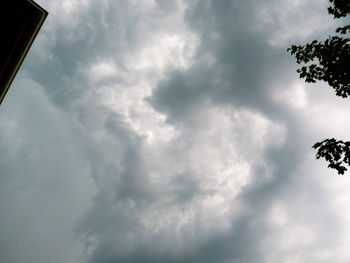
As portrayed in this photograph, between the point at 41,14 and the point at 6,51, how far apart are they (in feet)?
8.51

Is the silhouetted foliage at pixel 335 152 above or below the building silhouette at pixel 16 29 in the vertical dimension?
below

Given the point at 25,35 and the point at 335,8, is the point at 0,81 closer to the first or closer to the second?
the point at 25,35

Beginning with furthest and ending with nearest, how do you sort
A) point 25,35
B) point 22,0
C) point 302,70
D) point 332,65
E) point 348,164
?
point 25,35, point 22,0, point 302,70, point 332,65, point 348,164

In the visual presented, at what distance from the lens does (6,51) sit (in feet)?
47.5

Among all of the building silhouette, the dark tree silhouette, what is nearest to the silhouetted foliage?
the dark tree silhouette

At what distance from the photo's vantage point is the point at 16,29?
14234 mm

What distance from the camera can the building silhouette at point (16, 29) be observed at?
13742mm

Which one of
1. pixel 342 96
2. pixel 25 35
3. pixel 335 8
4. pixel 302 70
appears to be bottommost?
pixel 342 96

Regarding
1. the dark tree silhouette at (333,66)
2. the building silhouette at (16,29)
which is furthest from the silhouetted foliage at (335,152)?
the building silhouette at (16,29)

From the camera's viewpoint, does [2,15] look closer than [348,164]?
No

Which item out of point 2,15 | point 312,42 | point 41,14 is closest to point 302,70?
point 312,42

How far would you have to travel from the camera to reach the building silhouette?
1374cm

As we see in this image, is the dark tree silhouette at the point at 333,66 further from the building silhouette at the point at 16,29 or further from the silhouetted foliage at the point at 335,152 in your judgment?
the building silhouette at the point at 16,29

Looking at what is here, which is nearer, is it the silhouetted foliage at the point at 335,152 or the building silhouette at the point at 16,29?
the silhouetted foliage at the point at 335,152
